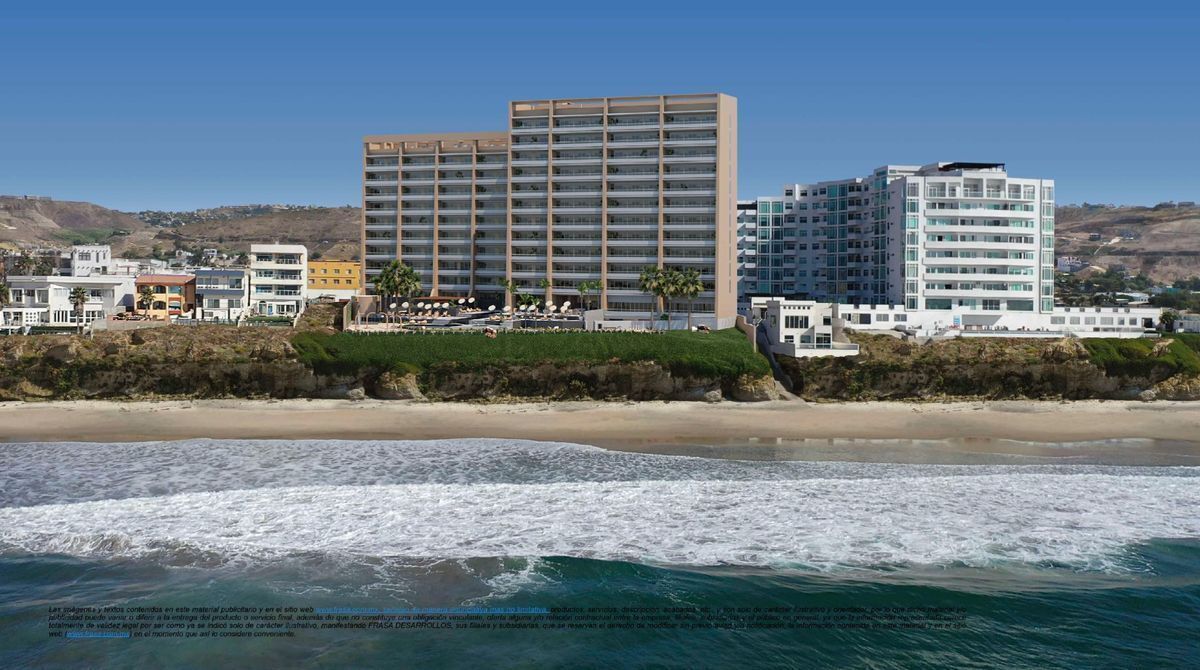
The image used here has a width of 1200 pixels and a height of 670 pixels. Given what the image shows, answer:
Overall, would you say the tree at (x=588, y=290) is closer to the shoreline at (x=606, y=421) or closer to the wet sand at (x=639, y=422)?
the shoreline at (x=606, y=421)

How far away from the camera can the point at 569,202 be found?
103 metres

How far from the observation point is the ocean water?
21656mm

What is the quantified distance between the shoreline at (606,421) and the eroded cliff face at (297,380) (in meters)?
1.63

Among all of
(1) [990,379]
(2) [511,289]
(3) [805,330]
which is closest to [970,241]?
(1) [990,379]

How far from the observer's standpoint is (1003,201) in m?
92.8

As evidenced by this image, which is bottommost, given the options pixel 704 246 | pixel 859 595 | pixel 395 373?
pixel 859 595

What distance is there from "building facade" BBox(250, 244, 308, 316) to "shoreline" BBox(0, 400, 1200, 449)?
44136 mm

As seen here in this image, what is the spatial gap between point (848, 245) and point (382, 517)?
94591 millimetres

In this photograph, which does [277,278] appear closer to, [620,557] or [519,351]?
[519,351]

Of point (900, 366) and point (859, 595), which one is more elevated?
point (900, 366)

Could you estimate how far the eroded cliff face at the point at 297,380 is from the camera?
201 ft

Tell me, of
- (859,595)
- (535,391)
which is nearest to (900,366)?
(535,391)

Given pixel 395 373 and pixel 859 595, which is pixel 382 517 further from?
pixel 395 373

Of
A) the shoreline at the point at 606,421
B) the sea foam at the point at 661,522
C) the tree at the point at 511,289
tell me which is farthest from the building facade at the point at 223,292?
the sea foam at the point at 661,522
